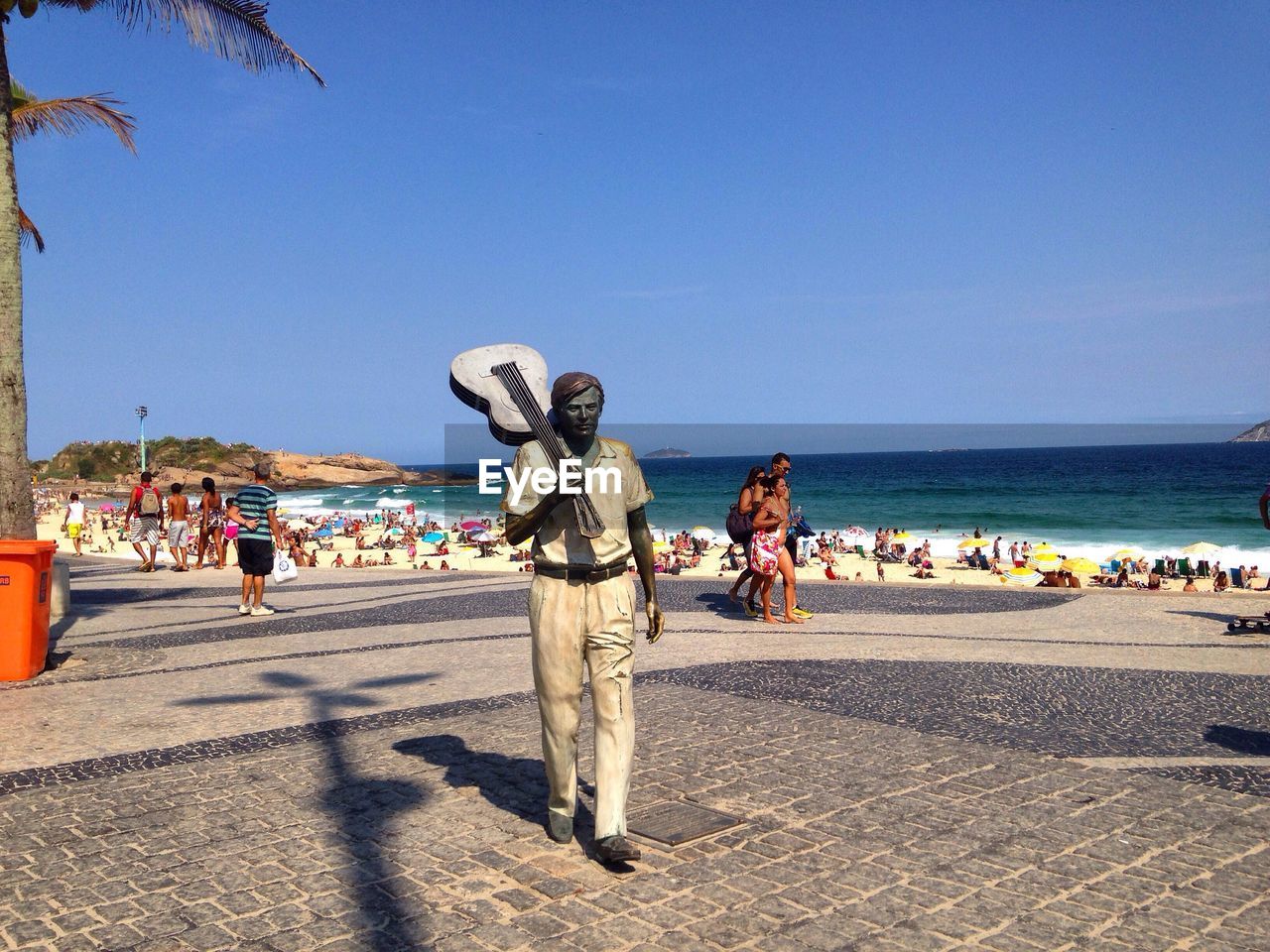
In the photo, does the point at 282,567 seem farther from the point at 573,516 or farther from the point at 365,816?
the point at 573,516

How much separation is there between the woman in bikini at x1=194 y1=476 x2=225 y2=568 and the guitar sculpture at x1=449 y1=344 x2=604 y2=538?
550 inches

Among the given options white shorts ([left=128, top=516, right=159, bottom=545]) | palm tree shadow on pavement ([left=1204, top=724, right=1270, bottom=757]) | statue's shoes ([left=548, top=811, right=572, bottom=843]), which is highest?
white shorts ([left=128, top=516, right=159, bottom=545])

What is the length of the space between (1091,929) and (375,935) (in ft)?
7.05

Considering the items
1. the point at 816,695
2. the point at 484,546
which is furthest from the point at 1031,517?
the point at 816,695

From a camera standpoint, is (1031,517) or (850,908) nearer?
(850,908)

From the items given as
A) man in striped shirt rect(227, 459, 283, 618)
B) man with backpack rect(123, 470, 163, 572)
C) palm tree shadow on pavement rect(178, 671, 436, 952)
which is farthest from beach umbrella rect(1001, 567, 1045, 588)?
palm tree shadow on pavement rect(178, 671, 436, 952)

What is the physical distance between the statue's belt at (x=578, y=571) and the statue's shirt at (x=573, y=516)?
2 cm

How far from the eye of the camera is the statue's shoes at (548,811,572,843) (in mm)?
3904

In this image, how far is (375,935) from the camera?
122 inches

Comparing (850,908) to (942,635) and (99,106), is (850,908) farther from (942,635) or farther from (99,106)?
(99,106)

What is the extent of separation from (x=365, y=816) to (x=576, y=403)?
1.91 m

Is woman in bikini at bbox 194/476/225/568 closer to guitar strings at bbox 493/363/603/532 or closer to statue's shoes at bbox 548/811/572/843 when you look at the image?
statue's shoes at bbox 548/811/572/843

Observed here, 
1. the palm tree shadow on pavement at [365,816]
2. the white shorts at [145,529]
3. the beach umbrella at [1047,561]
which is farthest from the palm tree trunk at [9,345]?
the beach umbrella at [1047,561]

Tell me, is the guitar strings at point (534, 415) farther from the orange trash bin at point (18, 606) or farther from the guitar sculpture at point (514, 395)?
the orange trash bin at point (18, 606)
